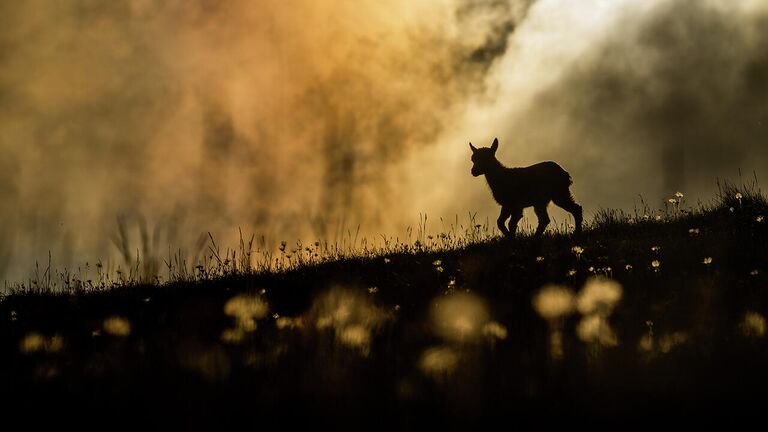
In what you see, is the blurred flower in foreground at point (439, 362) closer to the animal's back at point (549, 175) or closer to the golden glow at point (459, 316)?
the golden glow at point (459, 316)

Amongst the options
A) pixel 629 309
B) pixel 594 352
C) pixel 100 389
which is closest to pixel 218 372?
pixel 100 389

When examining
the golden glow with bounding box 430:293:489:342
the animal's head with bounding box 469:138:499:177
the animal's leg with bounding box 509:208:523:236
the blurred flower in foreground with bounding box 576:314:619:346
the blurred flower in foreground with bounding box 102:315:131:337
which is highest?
the animal's head with bounding box 469:138:499:177

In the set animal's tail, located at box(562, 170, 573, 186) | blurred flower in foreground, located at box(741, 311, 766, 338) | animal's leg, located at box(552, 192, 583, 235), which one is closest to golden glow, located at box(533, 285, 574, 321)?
blurred flower in foreground, located at box(741, 311, 766, 338)

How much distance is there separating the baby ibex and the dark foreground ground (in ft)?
9.66

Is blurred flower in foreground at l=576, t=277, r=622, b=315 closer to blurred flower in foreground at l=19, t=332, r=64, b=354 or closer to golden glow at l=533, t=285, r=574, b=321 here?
golden glow at l=533, t=285, r=574, b=321

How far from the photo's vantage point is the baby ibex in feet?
45.4

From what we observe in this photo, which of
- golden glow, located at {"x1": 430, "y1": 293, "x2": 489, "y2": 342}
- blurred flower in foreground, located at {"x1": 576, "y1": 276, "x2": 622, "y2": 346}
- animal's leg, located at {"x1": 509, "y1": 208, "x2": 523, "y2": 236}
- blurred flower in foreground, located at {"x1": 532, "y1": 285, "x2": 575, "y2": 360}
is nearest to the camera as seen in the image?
blurred flower in foreground, located at {"x1": 532, "y1": 285, "x2": 575, "y2": 360}

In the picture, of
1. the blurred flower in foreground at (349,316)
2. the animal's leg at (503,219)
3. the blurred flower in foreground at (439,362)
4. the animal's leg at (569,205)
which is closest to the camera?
the blurred flower in foreground at (439,362)

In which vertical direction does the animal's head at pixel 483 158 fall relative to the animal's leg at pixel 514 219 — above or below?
above

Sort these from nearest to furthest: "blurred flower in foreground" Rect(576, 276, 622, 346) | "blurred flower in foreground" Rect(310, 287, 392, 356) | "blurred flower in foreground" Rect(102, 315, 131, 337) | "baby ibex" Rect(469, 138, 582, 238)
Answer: "blurred flower in foreground" Rect(576, 276, 622, 346), "blurred flower in foreground" Rect(310, 287, 392, 356), "blurred flower in foreground" Rect(102, 315, 131, 337), "baby ibex" Rect(469, 138, 582, 238)

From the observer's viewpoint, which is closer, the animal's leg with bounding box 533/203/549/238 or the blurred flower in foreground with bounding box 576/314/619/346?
the blurred flower in foreground with bounding box 576/314/619/346

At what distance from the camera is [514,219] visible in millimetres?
13547

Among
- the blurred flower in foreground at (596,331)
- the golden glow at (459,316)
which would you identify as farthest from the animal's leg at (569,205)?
the blurred flower in foreground at (596,331)

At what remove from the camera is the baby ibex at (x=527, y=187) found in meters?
13.9
